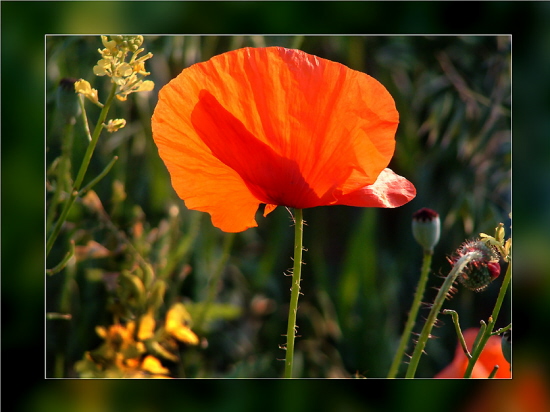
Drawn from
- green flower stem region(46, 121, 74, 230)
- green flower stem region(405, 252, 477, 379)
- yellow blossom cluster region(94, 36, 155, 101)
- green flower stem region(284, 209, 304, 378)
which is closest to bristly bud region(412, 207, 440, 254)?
green flower stem region(405, 252, 477, 379)

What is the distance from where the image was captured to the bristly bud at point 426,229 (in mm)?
827

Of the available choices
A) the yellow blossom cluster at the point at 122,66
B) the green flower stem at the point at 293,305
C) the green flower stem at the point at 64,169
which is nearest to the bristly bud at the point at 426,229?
the green flower stem at the point at 293,305

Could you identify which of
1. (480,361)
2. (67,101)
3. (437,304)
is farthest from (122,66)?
(480,361)

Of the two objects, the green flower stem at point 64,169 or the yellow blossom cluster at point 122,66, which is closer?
the yellow blossom cluster at point 122,66

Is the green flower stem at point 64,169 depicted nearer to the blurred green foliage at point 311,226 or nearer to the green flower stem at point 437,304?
the blurred green foliage at point 311,226

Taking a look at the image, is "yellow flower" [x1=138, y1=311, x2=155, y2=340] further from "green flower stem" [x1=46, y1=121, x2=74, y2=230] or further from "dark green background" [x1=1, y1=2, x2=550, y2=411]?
"green flower stem" [x1=46, y1=121, x2=74, y2=230]

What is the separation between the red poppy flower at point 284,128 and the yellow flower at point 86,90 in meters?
0.13

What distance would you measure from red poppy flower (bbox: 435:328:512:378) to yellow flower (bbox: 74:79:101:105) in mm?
575

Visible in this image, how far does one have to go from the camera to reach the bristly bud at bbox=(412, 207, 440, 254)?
2.71 feet

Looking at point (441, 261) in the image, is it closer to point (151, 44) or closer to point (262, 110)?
point (262, 110)

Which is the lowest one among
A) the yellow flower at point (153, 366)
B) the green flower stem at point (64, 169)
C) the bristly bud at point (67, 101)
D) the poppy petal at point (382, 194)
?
the yellow flower at point (153, 366)

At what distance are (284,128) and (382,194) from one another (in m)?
0.13

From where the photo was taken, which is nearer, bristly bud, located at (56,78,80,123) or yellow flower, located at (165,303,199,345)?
bristly bud, located at (56,78,80,123)

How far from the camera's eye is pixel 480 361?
0.93 m
